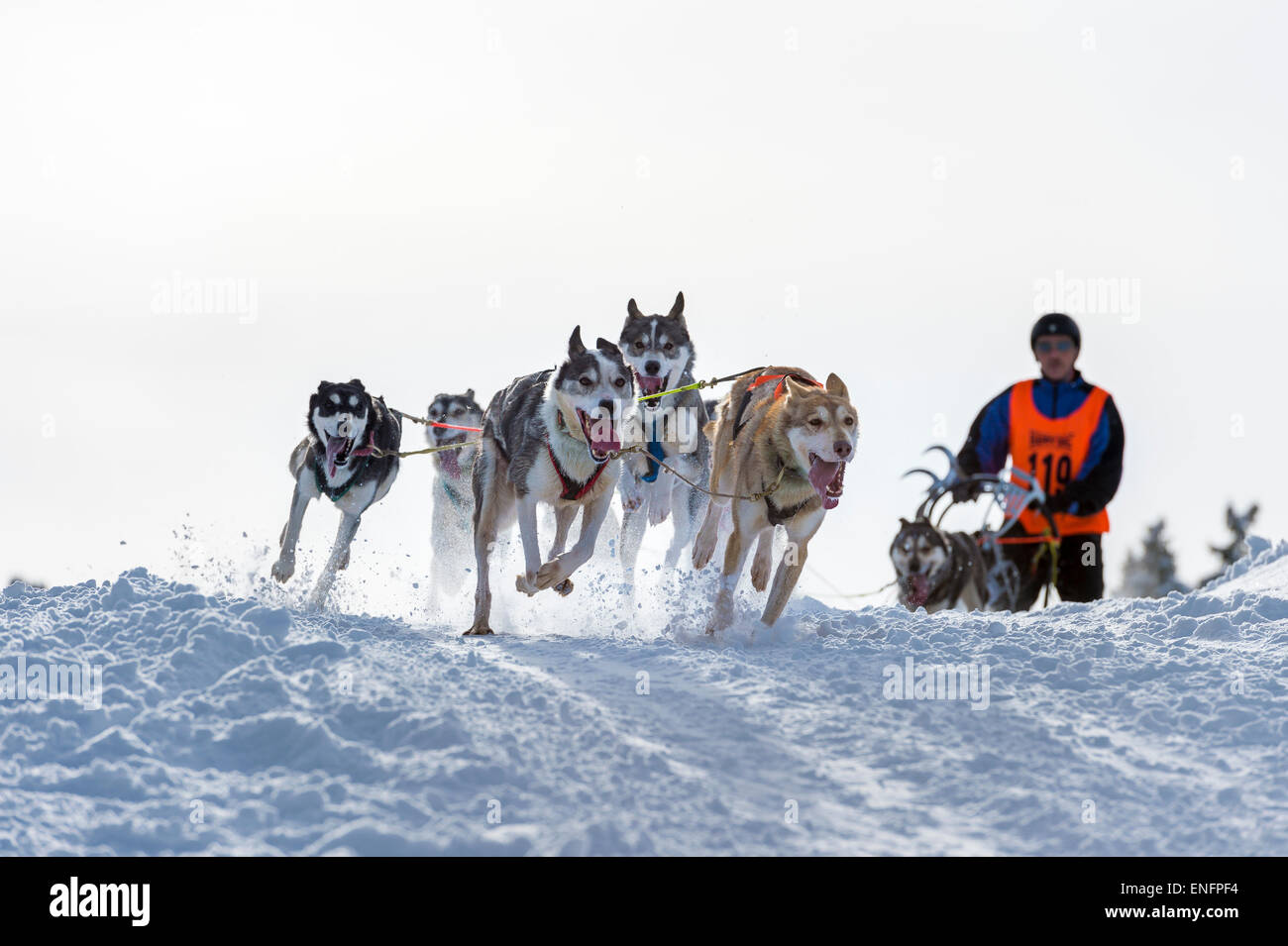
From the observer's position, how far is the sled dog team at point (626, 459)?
22.2ft

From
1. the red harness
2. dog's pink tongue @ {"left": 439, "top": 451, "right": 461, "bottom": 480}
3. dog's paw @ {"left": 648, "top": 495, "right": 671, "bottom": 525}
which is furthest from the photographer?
dog's pink tongue @ {"left": 439, "top": 451, "right": 461, "bottom": 480}

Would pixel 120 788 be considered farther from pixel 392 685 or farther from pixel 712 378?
pixel 712 378

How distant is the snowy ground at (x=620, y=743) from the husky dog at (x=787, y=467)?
0.41m

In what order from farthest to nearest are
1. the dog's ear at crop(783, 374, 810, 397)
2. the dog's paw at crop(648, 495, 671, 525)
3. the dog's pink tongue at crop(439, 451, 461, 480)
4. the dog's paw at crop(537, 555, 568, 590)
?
the dog's pink tongue at crop(439, 451, 461, 480) < the dog's paw at crop(648, 495, 671, 525) < the dog's paw at crop(537, 555, 568, 590) < the dog's ear at crop(783, 374, 810, 397)

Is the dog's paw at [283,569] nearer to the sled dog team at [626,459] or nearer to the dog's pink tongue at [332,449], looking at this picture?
the sled dog team at [626,459]

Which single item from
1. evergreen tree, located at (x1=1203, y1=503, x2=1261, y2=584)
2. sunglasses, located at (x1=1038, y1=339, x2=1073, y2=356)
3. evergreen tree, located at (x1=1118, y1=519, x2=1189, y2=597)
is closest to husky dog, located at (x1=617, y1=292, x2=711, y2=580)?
sunglasses, located at (x1=1038, y1=339, x2=1073, y2=356)

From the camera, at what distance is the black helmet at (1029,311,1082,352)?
830 cm

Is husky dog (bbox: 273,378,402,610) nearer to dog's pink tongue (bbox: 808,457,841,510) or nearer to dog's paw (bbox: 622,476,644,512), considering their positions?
dog's paw (bbox: 622,476,644,512)

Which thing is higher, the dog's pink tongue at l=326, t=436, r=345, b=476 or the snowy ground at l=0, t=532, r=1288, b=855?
the dog's pink tongue at l=326, t=436, r=345, b=476

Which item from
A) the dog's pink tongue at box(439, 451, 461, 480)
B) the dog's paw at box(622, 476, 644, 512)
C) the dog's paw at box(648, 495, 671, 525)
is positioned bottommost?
the dog's paw at box(648, 495, 671, 525)

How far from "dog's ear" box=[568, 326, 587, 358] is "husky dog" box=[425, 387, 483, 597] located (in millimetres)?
2117

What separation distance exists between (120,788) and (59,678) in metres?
1.11

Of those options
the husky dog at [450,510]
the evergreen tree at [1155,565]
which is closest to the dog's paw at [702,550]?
the husky dog at [450,510]

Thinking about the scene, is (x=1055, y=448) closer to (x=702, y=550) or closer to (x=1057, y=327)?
(x=1057, y=327)
